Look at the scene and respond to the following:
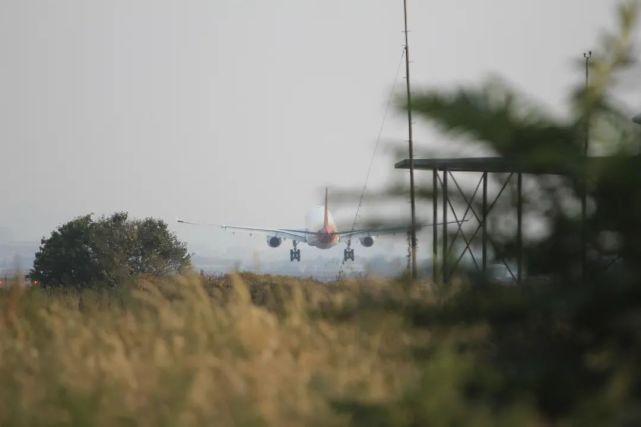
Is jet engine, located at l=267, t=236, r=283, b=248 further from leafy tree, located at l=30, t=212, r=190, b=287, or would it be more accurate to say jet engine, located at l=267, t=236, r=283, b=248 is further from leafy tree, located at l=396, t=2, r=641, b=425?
leafy tree, located at l=396, t=2, r=641, b=425

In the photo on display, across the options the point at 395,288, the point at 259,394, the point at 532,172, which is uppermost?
the point at 532,172

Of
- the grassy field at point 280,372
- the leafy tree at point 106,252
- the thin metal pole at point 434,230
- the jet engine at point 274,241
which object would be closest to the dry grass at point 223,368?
the grassy field at point 280,372

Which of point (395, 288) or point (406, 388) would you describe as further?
point (395, 288)

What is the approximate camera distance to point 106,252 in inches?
2741

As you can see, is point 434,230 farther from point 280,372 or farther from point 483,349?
point 280,372

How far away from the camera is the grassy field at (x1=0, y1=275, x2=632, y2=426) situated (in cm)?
455

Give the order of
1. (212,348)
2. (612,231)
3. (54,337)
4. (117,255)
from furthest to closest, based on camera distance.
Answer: (117,255)
(54,337)
(212,348)
(612,231)

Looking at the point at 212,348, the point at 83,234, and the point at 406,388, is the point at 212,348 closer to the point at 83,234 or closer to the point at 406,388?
the point at 406,388

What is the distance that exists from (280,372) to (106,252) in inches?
2586

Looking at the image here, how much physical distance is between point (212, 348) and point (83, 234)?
67.7m

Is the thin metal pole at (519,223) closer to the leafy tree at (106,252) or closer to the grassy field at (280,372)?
the grassy field at (280,372)

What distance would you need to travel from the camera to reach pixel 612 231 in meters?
5.06

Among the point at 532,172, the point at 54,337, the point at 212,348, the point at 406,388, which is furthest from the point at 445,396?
the point at 54,337

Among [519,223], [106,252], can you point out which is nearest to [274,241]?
[106,252]
